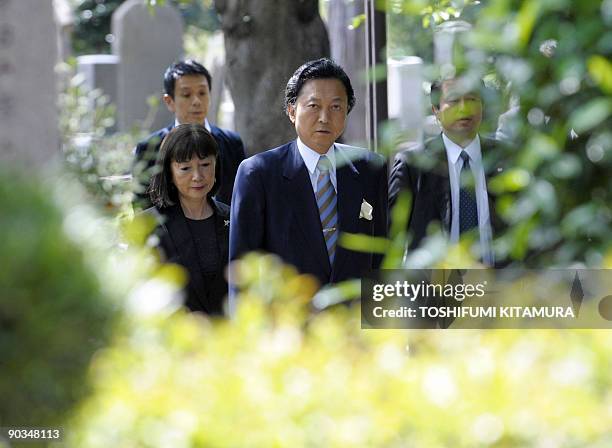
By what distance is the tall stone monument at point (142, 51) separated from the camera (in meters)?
16.4

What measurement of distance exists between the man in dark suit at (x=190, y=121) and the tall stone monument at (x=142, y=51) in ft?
29.9

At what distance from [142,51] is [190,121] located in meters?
9.82

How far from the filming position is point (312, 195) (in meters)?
4.96

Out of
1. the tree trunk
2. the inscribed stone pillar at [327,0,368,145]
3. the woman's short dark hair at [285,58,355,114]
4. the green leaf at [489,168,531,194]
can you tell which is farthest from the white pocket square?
the inscribed stone pillar at [327,0,368,145]

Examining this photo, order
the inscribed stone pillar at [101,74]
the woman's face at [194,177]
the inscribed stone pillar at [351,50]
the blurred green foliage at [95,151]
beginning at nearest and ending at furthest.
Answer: the woman's face at [194,177], the blurred green foliage at [95,151], the inscribed stone pillar at [351,50], the inscribed stone pillar at [101,74]

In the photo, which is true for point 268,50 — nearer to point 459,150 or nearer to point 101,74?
point 459,150

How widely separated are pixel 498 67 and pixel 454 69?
104 mm

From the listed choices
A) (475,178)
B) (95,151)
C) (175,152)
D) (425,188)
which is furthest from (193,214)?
(95,151)

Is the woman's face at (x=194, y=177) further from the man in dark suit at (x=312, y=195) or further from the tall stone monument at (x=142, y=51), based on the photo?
the tall stone monument at (x=142, y=51)

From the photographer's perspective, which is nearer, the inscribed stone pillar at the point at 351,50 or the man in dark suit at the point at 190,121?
the man in dark suit at the point at 190,121

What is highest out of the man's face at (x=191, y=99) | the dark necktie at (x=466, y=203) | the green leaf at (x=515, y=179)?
the green leaf at (x=515, y=179)

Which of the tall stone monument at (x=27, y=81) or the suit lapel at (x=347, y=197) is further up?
the tall stone monument at (x=27, y=81)

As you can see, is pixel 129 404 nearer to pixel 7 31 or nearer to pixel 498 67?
pixel 498 67

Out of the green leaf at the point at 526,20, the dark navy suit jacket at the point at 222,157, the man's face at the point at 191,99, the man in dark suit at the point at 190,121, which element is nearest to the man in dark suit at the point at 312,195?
the man in dark suit at the point at 190,121
